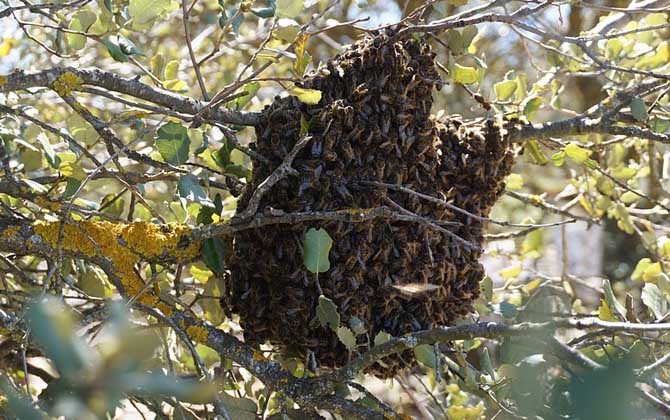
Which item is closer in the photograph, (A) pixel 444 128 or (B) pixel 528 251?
(A) pixel 444 128

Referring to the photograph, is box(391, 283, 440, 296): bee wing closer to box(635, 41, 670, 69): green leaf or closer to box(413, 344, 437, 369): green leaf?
box(413, 344, 437, 369): green leaf

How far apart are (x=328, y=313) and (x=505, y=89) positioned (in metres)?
0.69

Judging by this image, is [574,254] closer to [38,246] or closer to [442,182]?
[442,182]

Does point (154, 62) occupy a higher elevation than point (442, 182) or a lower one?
higher

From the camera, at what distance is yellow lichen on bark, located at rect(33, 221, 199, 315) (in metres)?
1.30

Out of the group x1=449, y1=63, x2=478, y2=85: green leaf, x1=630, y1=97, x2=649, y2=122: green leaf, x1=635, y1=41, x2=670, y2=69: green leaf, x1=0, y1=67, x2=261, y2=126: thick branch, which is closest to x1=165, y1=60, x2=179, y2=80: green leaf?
x1=0, y1=67, x2=261, y2=126: thick branch

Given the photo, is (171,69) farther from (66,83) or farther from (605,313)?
(605,313)

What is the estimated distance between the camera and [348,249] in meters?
1.35

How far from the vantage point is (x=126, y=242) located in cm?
133

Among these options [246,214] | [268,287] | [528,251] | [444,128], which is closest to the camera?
[246,214]

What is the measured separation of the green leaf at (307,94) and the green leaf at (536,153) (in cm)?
63

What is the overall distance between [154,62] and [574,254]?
4925 mm

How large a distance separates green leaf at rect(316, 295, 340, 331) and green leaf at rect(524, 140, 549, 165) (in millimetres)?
689

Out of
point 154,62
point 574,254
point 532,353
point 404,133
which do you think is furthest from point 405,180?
point 574,254
